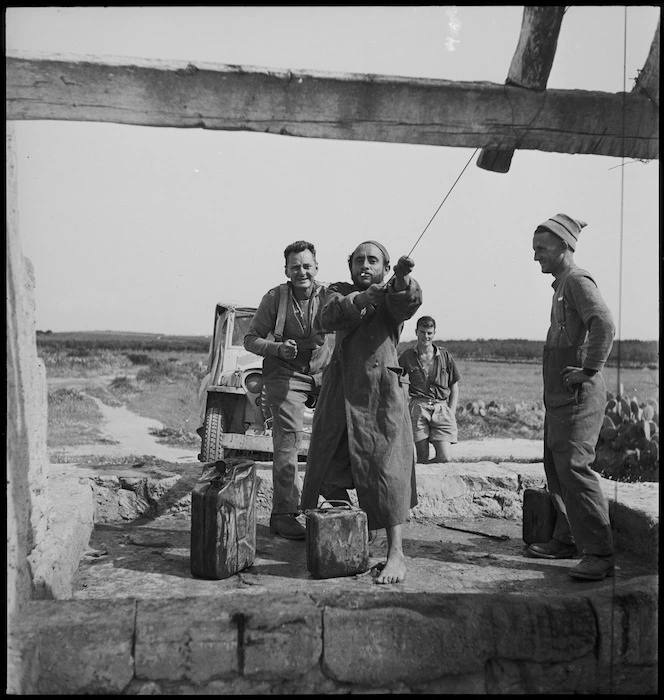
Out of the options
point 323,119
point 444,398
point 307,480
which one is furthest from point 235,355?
point 323,119

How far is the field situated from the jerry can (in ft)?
21.1

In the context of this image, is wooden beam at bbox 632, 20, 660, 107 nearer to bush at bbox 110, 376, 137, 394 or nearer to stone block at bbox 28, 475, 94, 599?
stone block at bbox 28, 475, 94, 599

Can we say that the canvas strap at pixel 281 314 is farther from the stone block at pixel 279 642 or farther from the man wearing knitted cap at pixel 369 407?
the stone block at pixel 279 642

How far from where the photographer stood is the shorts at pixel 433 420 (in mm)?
7117

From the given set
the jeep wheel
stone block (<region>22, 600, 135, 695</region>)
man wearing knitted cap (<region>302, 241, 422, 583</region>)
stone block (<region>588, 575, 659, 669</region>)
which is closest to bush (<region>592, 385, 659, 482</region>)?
the jeep wheel

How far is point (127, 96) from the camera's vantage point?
111 inches

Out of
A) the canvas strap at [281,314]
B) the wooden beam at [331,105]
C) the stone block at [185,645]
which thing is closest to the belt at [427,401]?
the canvas strap at [281,314]

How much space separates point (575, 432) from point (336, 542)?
140 cm

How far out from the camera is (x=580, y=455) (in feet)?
11.8

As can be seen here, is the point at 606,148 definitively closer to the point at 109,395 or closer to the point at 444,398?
the point at 444,398

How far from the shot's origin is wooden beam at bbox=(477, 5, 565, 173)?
3.08m

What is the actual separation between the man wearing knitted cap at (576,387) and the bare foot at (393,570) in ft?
2.95

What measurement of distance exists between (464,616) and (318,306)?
2.47 meters

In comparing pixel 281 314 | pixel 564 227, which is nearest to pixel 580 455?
pixel 564 227
